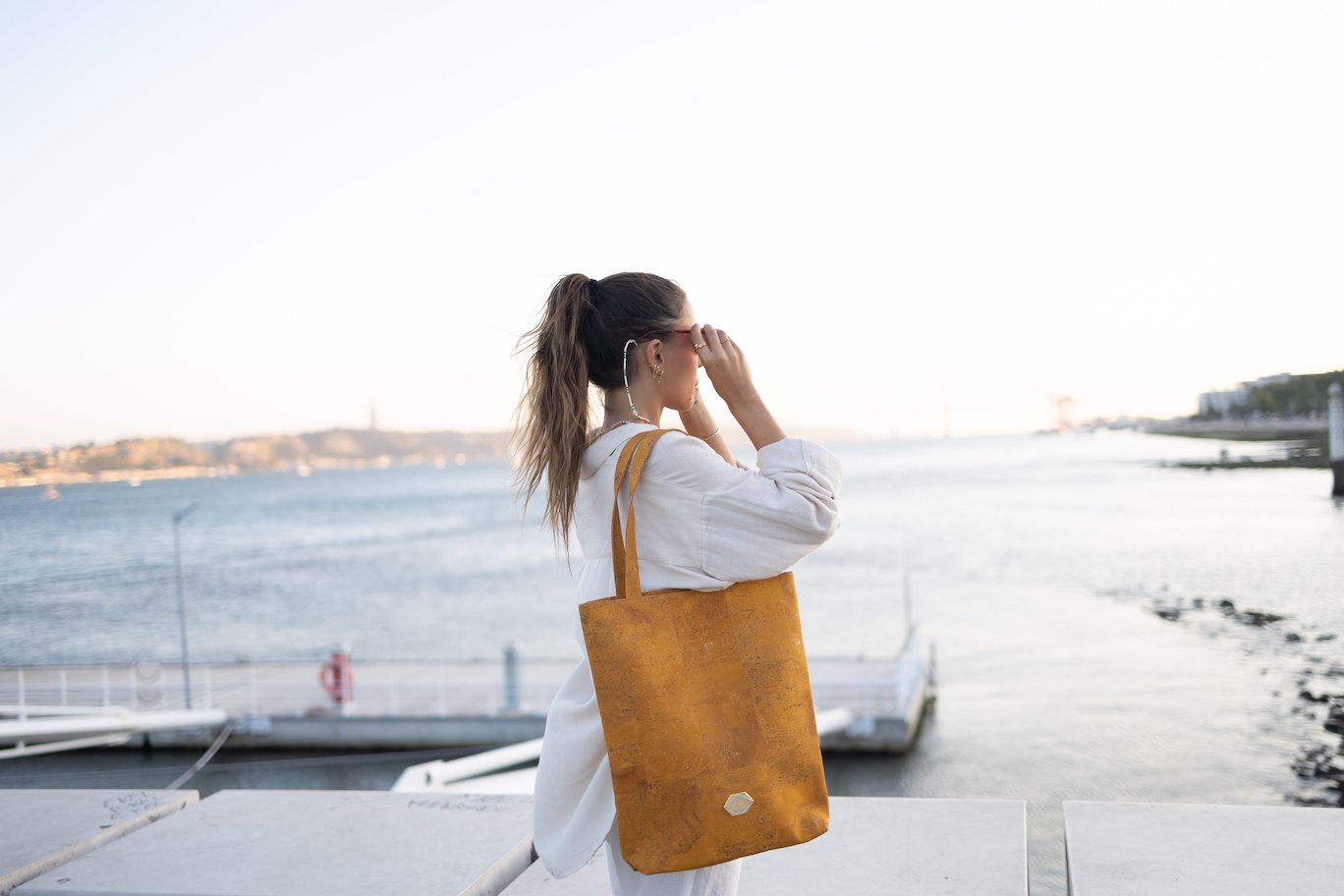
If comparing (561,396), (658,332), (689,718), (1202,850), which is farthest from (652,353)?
(1202,850)

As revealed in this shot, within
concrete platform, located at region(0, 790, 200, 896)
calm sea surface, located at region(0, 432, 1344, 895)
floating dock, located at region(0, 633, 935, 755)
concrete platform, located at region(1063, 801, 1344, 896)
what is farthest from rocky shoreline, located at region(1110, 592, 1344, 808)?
concrete platform, located at region(0, 790, 200, 896)

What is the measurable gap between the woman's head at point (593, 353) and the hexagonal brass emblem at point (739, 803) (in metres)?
0.50

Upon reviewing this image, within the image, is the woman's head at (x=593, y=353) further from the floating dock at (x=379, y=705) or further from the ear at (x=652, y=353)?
the floating dock at (x=379, y=705)

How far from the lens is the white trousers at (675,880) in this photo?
60.4 inches

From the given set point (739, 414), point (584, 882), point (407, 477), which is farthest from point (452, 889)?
point (407, 477)

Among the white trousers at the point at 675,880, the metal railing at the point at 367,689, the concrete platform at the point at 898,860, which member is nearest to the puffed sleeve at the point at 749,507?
the white trousers at the point at 675,880

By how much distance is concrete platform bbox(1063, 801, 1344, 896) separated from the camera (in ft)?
6.61

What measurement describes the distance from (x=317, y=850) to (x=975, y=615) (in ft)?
109

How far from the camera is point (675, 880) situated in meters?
1.54

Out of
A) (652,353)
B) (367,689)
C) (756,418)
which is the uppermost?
(652,353)

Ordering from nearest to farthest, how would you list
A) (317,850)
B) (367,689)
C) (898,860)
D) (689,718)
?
(689,718) < (898,860) < (317,850) < (367,689)

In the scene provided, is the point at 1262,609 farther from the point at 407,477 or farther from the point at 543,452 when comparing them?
the point at 407,477

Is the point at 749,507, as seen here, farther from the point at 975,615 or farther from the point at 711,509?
the point at 975,615

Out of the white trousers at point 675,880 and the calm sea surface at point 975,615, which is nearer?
the white trousers at point 675,880
